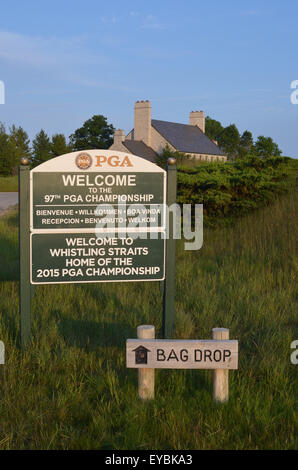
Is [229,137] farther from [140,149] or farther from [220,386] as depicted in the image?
[220,386]

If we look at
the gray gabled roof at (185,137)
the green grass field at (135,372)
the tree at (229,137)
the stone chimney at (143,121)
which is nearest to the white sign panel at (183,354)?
the green grass field at (135,372)

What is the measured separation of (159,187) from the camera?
4.95m

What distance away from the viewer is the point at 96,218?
4.87 meters

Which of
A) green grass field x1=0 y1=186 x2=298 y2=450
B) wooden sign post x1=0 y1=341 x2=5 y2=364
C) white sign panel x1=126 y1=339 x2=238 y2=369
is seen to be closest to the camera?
green grass field x1=0 y1=186 x2=298 y2=450

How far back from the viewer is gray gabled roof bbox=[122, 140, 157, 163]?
50.0m

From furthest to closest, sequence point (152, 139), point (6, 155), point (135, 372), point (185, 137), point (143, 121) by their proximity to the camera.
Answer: point (185, 137) < point (152, 139) < point (143, 121) < point (6, 155) < point (135, 372)

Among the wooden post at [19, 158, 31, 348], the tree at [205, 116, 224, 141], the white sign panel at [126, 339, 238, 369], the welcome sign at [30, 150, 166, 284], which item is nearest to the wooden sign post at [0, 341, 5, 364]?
the wooden post at [19, 158, 31, 348]

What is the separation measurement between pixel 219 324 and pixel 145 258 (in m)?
1.20

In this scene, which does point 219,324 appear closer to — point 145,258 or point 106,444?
point 145,258

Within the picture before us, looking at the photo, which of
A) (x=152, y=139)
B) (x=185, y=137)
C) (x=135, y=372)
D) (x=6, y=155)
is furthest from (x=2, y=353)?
(x=185, y=137)

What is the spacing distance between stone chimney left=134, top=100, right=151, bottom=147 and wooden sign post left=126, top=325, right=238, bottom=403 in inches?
1972

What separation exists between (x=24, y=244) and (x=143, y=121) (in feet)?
163

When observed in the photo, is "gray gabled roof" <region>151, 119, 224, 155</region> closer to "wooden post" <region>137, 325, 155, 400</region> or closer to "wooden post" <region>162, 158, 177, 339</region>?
"wooden post" <region>162, 158, 177, 339</region>
